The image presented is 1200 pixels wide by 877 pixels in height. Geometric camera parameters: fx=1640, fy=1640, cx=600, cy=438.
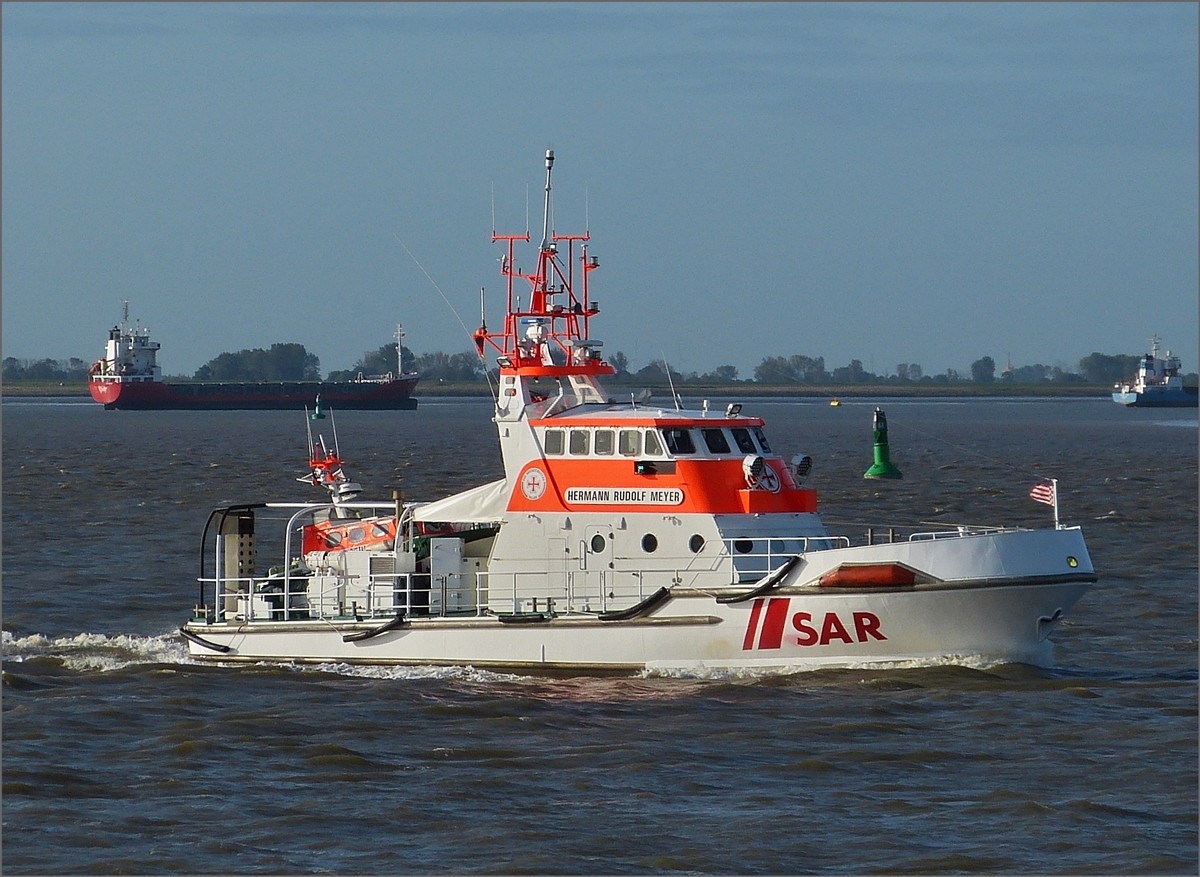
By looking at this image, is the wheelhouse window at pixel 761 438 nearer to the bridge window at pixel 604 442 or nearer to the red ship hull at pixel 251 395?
the bridge window at pixel 604 442

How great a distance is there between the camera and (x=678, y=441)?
21.6 meters

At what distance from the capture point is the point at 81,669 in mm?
22984

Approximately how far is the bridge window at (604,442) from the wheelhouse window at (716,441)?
1234 mm

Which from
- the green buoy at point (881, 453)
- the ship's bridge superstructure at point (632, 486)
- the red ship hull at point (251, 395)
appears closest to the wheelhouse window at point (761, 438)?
the ship's bridge superstructure at point (632, 486)

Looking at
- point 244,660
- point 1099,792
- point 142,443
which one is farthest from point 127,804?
point 142,443

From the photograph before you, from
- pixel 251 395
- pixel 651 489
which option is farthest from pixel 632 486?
pixel 251 395

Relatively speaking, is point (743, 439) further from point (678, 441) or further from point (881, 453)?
point (881, 453)

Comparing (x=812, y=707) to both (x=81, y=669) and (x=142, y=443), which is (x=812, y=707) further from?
(x=142, y=443)

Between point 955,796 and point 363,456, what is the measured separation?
185ft

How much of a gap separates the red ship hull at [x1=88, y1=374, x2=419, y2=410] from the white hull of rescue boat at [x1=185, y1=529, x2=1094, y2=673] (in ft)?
443

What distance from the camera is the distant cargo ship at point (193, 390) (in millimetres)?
153750

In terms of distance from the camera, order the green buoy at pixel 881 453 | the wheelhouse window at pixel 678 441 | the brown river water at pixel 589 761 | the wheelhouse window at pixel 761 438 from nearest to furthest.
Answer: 1. the brown river water at pixel 589 761
2. the wheelhouse window at pixel 678 441
3. the wheelhouse window at pixel 761 438
4. the green buoy at pixel 881 453

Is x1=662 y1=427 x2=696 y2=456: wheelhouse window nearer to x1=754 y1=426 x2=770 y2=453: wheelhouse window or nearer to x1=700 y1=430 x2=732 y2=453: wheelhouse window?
x1=700 y1=430 x2=732 y2=453: wheelhouse window

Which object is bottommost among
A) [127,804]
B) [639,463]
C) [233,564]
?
[127,804]
